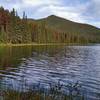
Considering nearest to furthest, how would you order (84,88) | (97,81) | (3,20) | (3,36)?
1. (84,88)
2. (97,81)
3. (3,36)
4. (3,20)

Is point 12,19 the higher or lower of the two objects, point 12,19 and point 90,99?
the higher

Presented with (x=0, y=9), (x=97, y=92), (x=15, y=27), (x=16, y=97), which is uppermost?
(x=0, y=9)

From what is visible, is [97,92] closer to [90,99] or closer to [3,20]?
→ [90,99]

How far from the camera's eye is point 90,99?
1881 cm

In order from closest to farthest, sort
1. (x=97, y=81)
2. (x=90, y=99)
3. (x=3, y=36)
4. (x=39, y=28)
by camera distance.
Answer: (x=90, y=99) < (x=97, y=81) < (x=3, y=36) < (x=39, y=28)

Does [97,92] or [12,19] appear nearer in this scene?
[97,92]

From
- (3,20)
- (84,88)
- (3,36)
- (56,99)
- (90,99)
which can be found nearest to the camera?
(56,99)

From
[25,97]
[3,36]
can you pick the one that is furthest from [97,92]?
[3,36]

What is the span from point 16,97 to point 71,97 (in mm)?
3471

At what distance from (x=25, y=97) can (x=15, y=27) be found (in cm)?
12432

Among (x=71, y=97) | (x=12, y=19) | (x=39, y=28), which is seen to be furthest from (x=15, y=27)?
(x=71, y=97)

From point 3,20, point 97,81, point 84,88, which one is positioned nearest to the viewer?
point 84,88

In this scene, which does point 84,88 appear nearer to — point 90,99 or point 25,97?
point 90,99

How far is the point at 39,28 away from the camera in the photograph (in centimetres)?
19362
